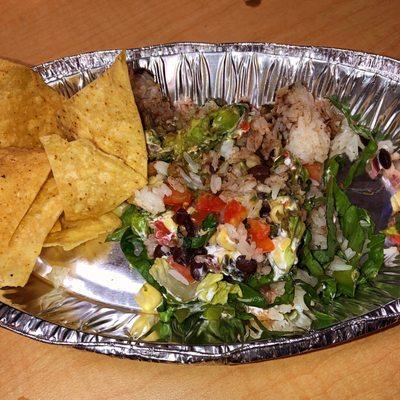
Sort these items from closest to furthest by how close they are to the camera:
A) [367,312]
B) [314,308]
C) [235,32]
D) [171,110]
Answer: [367,312], [314,308], [171,110], [235,32]

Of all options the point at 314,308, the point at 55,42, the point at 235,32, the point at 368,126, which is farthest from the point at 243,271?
the point at 55,42

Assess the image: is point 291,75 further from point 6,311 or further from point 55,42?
point 6,311

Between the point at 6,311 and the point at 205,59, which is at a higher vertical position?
the point at 205,59

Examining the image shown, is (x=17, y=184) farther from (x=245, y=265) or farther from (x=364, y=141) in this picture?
(x=364, y=141)

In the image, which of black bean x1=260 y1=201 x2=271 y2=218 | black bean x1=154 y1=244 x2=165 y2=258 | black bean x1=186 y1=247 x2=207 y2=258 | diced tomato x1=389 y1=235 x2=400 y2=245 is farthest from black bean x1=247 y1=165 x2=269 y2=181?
diced tomato x1=389 y1=235 x2=400 y2=245

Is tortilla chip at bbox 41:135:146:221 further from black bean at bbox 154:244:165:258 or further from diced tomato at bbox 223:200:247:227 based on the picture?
diced tomato at bbox 223:200:247:227

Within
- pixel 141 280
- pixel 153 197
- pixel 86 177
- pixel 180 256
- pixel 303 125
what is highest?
pixel 303 125

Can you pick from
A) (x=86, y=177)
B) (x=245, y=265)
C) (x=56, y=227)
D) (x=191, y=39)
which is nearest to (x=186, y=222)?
(x=245, y=265)
